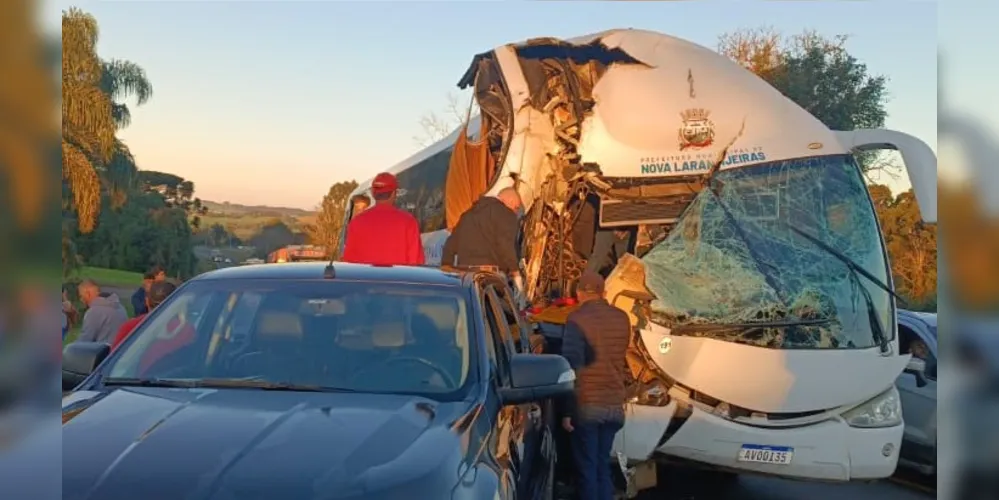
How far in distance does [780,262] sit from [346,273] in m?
3.91

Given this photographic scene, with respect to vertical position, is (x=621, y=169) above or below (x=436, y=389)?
above

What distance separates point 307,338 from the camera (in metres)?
4.61

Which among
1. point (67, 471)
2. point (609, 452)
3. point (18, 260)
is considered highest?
point (18, 260)

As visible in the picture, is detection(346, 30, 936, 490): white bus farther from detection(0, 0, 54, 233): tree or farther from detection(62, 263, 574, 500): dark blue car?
detection(0, 0, 54, 233): tree

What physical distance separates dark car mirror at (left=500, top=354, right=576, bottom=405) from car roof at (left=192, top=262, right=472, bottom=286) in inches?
28.0

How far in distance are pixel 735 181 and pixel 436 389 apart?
445 cm

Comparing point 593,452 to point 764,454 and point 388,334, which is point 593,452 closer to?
point 764,454

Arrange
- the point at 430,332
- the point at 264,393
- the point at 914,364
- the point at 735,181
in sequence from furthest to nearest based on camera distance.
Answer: the point at 914,364 → the point at 735,181 → the point at 430,332 → the point at 264,393

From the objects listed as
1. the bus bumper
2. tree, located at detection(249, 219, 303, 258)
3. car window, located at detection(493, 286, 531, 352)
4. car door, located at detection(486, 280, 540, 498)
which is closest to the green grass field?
tree, located at detection(249, 219, 303, 258)

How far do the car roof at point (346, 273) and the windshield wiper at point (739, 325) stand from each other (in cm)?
272

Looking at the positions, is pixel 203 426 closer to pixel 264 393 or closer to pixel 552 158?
pixel 264 393

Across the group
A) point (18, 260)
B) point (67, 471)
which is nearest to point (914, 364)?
point (67, 471)

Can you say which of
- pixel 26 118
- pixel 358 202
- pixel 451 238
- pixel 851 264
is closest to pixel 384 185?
pixel 451 238

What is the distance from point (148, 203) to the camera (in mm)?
27469
